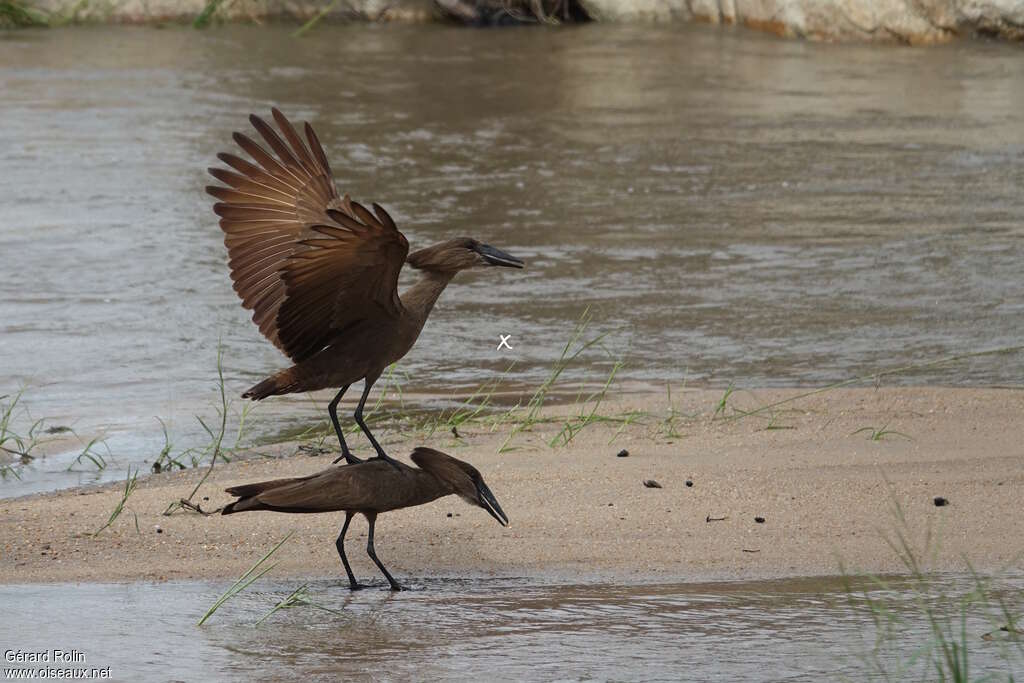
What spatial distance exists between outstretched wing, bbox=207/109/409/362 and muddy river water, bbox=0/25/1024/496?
59.1 inches

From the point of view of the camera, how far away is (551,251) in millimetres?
8844

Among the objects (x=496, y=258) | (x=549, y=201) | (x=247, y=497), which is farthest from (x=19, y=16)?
(x=247, y=497)

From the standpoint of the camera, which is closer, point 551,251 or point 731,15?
point 551,251

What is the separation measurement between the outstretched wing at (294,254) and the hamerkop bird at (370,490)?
433mm

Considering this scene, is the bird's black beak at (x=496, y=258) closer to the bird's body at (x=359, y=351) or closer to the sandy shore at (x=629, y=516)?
the bird's body at (x=359, y=351)

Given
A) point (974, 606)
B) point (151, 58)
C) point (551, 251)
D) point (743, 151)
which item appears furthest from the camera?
point (151, 58)

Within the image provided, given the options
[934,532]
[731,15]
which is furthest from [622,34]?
[934,532]

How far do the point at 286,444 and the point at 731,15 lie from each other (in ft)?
39.1

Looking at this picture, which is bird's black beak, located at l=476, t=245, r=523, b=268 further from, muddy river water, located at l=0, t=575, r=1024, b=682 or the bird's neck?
muddy river water, located at l=0, t=575, r=1024, b=682

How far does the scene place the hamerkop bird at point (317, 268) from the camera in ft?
13.6

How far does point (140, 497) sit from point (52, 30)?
484 inches

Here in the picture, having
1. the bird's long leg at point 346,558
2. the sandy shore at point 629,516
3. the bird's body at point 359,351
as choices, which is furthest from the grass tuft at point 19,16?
the bird's long leg at point 346,558

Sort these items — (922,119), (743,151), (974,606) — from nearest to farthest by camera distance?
(974,606) < (743,151) < (922,119)

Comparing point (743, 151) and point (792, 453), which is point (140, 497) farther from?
point (743, 151)
